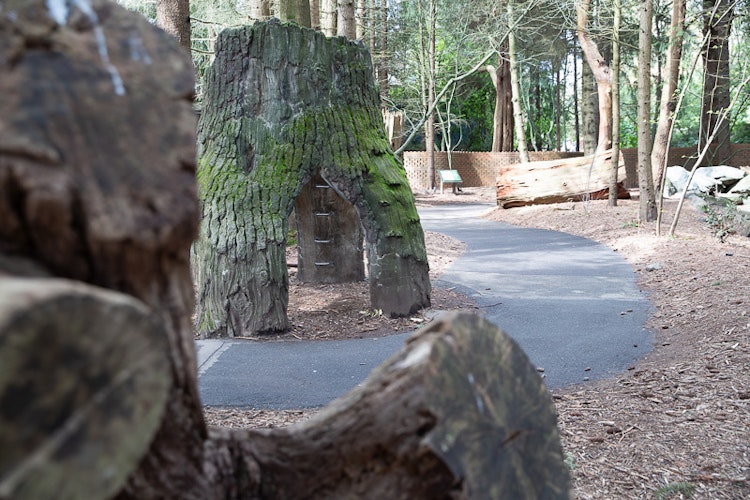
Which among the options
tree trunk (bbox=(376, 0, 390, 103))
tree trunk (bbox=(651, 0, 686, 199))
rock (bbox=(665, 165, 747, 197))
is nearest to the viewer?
tree trunk (bbox=(651, 0, 686, 199))

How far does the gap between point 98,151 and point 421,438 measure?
2.66ft

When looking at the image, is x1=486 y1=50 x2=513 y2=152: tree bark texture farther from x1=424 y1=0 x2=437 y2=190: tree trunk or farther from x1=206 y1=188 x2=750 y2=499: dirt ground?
x1=206 y1=188 x2=750 y2=499: dirt ground

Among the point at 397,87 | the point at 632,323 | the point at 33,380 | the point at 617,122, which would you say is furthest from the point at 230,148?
the point at 397,87

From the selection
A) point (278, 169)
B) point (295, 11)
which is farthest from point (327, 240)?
point (295, 11)

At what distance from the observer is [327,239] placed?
8.87 metres

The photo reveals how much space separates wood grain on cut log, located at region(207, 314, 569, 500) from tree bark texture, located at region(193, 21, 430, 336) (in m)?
4.96

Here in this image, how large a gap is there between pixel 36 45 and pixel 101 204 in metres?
0.28

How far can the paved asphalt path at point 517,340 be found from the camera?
493cm

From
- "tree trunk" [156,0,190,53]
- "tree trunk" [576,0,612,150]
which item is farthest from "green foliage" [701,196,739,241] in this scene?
"tree trunk" [156,0,190,53]

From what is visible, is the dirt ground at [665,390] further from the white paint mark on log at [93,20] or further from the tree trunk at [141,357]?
the white paint mark on log at [93,20]

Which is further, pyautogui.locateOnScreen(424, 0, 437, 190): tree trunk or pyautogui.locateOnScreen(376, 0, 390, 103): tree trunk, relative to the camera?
pyautogui.locateOnScreen(376, 0, 390, 103): tree trunk

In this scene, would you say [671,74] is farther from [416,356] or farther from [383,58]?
[416,356]

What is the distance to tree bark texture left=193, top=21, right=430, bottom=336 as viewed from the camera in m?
6.45

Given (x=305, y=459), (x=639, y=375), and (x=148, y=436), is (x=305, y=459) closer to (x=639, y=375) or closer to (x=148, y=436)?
(x=148, y=436)
